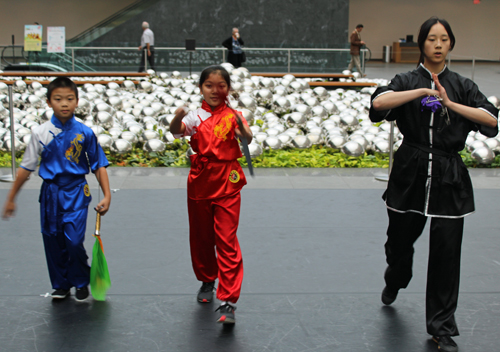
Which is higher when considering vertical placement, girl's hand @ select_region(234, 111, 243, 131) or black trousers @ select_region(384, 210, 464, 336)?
girl's hand @ select_region(234, 111, 243, 131)

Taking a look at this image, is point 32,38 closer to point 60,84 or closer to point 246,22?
point 246,22

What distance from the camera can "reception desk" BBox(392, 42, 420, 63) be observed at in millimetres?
25250

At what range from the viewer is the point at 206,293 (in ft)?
13.2

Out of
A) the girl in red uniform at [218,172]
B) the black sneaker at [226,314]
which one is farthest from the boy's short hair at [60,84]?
the black sneaker at [226,314]

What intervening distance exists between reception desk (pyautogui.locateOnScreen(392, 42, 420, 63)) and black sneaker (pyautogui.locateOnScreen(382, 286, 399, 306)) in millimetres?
22300

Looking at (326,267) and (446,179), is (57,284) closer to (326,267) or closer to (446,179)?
(326,267)

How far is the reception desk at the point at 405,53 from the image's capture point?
2525 cm

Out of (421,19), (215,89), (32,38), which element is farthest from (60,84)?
(421,19)

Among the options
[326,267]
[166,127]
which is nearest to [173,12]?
[166,127]

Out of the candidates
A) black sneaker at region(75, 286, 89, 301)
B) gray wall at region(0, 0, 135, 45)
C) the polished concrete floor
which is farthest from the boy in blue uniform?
gray wall at region(0, 0, 135, 45)

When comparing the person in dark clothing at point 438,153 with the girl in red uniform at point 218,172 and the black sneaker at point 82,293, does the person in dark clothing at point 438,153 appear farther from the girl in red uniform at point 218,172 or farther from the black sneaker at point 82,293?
the black sneaker at point 82,293

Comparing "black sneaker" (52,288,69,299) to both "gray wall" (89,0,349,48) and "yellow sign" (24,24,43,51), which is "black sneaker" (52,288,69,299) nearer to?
"yellow sign" (24,24,43,51)

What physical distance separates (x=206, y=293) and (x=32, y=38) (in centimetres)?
1403

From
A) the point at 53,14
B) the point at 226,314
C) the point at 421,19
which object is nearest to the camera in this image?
the point at 226,314
